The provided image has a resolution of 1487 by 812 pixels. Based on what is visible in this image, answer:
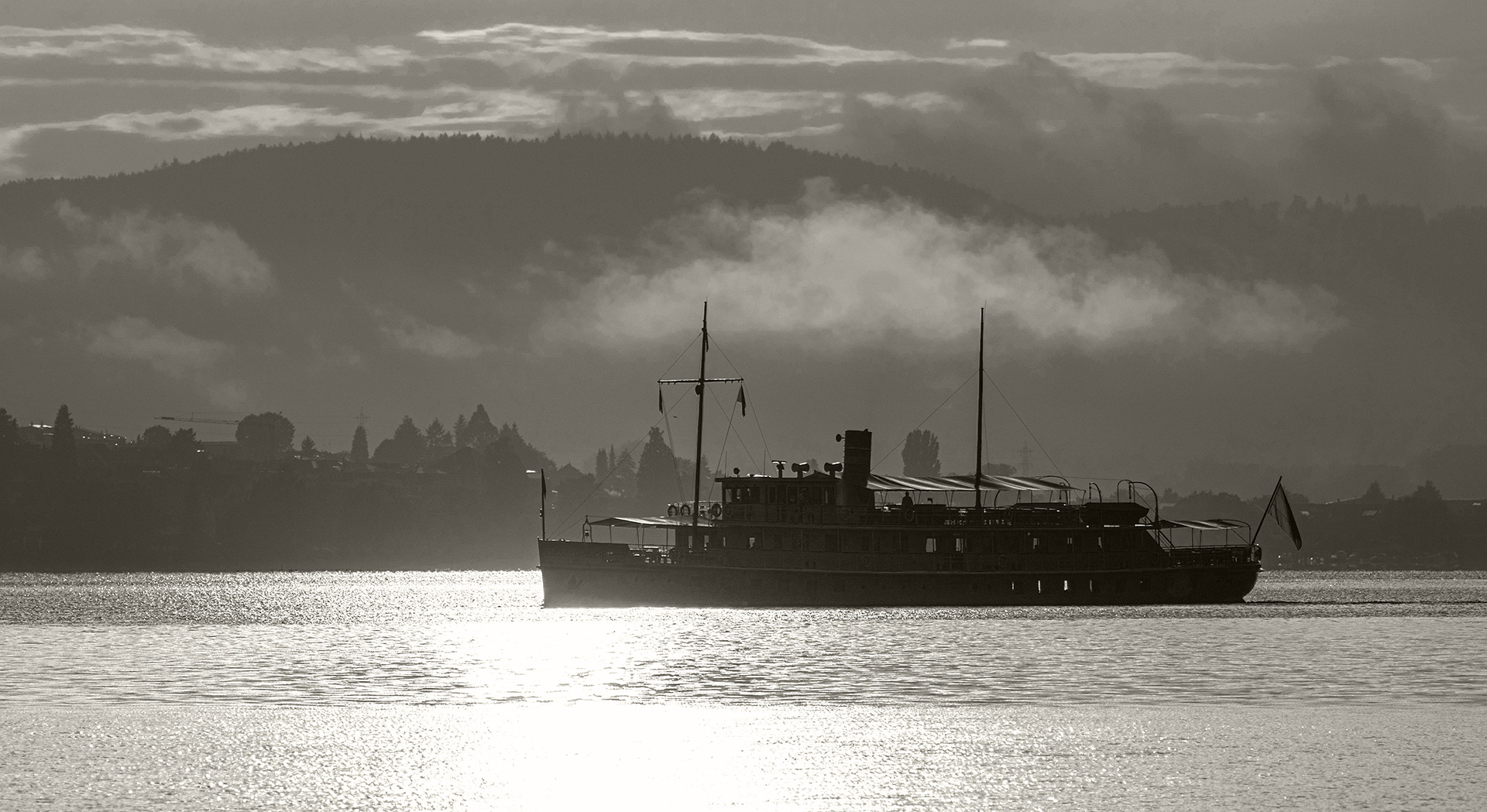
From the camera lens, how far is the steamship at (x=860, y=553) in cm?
10331

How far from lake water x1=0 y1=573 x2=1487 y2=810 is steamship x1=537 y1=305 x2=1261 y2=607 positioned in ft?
47.3

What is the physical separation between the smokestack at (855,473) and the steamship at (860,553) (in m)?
0.06

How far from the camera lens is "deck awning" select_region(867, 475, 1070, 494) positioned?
348 feet

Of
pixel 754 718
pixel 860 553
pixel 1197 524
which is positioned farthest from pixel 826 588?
pixel 754 718

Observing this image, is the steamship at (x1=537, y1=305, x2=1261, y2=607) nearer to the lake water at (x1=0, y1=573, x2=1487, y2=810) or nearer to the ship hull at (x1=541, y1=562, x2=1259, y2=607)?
the ship hull at (x1=541, y1=562, x2=1259, y2=607)

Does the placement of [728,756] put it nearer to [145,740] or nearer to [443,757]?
[443,757]

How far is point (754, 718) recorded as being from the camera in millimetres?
44781

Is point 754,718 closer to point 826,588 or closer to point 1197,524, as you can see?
point 826,588

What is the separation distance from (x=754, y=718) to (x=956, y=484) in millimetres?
67317

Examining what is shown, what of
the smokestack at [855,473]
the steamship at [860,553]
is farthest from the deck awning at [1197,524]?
the smokestack at [855,473]

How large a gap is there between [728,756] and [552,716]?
9276mm

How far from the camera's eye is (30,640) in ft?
267

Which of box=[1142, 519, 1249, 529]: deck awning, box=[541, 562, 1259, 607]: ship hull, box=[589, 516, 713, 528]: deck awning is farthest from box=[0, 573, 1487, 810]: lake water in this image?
box=[1142, 519, 1249, 529]: deck awning

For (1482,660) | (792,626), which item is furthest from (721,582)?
(1482,660)
